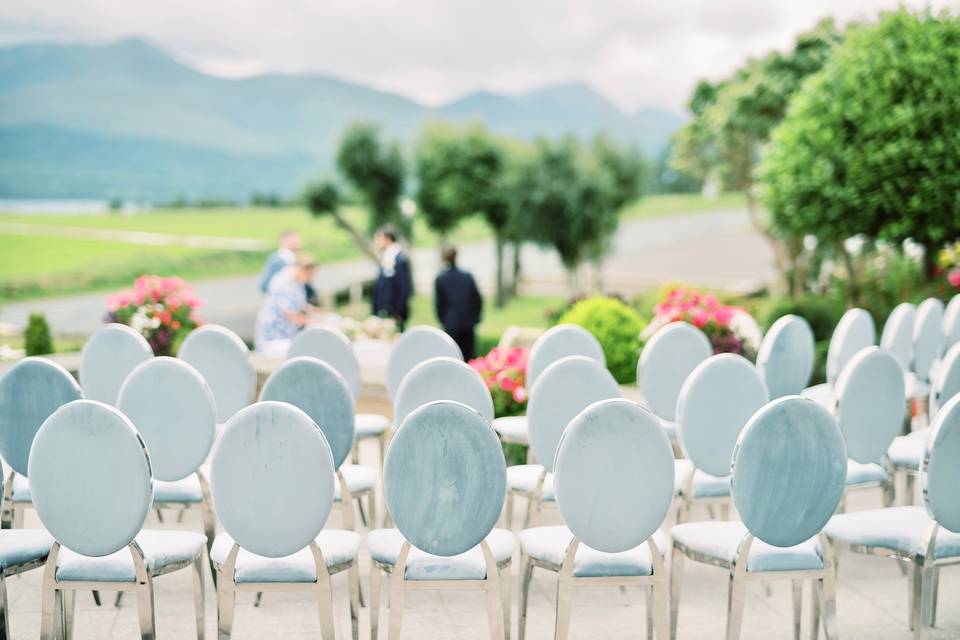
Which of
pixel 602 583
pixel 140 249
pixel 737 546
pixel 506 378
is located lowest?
pixel 602 583

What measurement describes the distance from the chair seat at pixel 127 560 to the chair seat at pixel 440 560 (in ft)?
1.97

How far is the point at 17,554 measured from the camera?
329 centimetres

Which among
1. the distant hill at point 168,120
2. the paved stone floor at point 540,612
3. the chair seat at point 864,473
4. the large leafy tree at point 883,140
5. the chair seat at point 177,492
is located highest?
the distant hill at point 168,120

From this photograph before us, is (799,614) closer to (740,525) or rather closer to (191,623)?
(740,525)

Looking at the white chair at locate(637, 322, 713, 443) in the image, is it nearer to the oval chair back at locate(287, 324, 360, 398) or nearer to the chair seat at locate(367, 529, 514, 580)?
the oval chair back at locate(287, 324, 360, 398)

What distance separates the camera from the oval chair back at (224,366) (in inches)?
193

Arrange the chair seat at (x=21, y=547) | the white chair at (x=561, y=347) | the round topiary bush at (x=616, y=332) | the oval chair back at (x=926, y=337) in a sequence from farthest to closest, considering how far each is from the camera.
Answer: the round topiary bush at (x=616, y=332)
the oval chair back at (x=926, y=337)
the white chair at (x=561, y=347)
the chair seat at (x=21, y=547)

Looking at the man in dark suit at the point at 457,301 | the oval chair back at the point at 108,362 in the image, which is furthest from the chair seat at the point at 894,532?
the man in dark suit at the point at 457,301

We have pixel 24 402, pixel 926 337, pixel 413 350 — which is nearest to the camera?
pixel 24 402

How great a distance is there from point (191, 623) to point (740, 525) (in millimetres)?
2034

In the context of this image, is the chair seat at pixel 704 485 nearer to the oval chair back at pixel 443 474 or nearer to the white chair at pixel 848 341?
the oval chair back at pixel 443 474

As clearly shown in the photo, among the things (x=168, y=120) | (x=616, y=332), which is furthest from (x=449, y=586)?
(x=168, y=120)

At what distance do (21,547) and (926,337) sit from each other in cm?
468

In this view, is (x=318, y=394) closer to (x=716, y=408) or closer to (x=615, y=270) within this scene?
(x=716, y=408)
